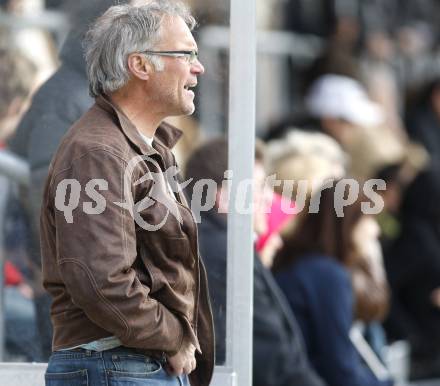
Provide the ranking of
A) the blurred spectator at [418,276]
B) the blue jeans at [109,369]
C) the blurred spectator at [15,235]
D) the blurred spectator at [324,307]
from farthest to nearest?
the blurred spectator at [418,276], the blurred spectator at [324,307], the blurred spectator at [15,235], the blue jeans at [109,369]

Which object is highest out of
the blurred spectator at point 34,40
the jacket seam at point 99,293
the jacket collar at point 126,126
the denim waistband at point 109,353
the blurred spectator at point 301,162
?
the blurred spectator at point 34,40

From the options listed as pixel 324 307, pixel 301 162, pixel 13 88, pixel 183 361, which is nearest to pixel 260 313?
pixel 324 307

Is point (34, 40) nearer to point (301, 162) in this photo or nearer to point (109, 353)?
point (109, 353)

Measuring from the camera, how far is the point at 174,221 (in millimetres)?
3307

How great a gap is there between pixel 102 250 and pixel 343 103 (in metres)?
6.01

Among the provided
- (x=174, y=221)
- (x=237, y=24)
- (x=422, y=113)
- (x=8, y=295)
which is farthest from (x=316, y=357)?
(x=422, y=113)

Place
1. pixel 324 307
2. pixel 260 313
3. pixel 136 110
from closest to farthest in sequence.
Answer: pixel 136 110, pixel 260 313, pixel 324 307

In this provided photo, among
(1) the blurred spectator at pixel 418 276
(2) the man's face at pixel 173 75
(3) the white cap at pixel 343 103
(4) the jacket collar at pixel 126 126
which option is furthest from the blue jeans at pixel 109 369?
(3) the white cap at pixel 343 103

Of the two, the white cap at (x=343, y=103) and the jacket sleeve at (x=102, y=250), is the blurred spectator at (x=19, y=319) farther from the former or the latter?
the white cap at (x=343, y=103)

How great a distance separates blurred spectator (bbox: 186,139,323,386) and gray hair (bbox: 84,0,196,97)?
2.60 ft

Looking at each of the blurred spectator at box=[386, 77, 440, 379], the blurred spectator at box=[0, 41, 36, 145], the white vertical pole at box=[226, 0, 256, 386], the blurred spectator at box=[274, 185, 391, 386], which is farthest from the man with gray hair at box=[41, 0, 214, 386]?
the blurred spectator at box=[386, 77, 440, 379]

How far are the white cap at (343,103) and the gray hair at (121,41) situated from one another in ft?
18.2

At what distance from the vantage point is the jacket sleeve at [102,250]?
10.2 feet

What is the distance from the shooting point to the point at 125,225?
317cm
